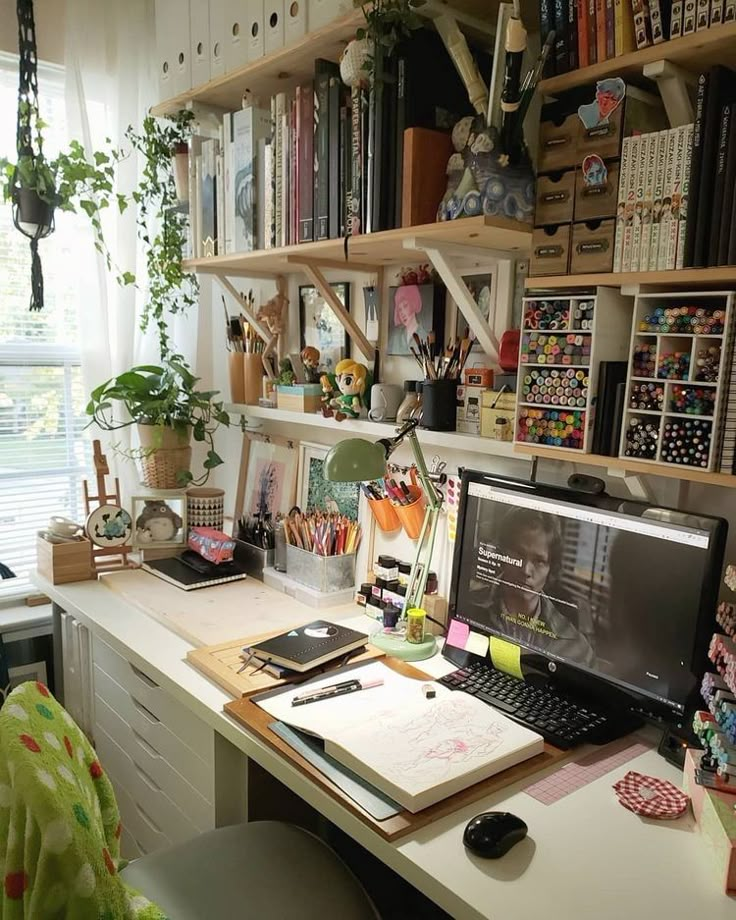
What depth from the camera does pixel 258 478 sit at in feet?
7.70

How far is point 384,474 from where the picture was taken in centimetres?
155

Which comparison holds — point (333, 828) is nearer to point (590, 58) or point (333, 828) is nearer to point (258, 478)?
point (258, 478)

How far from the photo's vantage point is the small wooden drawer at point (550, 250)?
1.26m

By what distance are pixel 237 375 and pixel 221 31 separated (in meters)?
0.92

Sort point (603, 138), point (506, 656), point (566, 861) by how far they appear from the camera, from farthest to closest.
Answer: point (506, 656) < point (603, 138) < point (566, 861)

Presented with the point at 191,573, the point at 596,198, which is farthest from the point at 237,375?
the point at 596,198

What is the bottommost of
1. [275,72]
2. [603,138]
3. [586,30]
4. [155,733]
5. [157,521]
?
[155,733]

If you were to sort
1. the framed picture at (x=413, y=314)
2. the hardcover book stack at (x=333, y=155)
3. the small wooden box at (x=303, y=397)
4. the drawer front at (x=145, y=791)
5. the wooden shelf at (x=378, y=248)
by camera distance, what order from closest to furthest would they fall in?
the wooden shelf at (x=378, y=248) → the hardcover book stack at (x=333, y=155) → the drawer front at (x=145, y=791) → the framed picture at (x=413, y=314) → the small wooden box at (x=303, y=397)

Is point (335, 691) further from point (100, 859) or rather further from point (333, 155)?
point (333, 155)

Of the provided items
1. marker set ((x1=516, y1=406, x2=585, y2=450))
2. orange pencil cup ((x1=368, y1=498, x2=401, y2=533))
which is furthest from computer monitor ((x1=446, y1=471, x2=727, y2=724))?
orange pencil cup ((x1=368, y1=498, x2=401, y2=533))

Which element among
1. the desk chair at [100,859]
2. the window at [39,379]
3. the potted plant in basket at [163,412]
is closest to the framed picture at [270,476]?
the potted plant in basket at [163,412]

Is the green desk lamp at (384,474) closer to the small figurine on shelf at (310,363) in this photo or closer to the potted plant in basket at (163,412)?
the small figurine on shelf at (310,363)

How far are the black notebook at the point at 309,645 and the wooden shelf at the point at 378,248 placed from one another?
84 centimetres

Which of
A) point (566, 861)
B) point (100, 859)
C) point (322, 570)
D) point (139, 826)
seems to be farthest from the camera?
point (322, 570)
